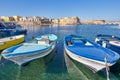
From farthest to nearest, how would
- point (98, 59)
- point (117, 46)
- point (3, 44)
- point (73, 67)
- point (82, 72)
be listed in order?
point (3, 44) < point (117, 46) < point (73, 67) < point (82, 72) < point (98, 59)

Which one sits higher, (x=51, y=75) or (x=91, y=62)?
(x=91, y=62)

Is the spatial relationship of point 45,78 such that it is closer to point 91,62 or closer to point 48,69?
point 48,69

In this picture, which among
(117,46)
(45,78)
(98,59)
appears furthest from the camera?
(117,46)

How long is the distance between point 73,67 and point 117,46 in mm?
5380

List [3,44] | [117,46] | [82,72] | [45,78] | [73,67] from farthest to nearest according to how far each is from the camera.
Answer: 1. [3,44]
2. [117,46]
3. [73,67]
4. [82,72]
5. [45,78]

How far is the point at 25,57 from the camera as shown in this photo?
12.4m

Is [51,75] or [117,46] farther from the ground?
[117,46]

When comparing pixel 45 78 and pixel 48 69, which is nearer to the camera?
pixel 45 78

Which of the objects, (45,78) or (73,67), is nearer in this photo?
(45,78)

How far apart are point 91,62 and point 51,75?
336 centimetres

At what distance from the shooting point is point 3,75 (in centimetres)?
1262

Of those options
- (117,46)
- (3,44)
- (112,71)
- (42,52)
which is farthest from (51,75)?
(3,44)

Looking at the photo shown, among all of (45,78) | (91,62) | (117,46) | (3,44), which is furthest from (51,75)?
(3,44)

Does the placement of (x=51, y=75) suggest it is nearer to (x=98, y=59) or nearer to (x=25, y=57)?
(x=25, y=57)
